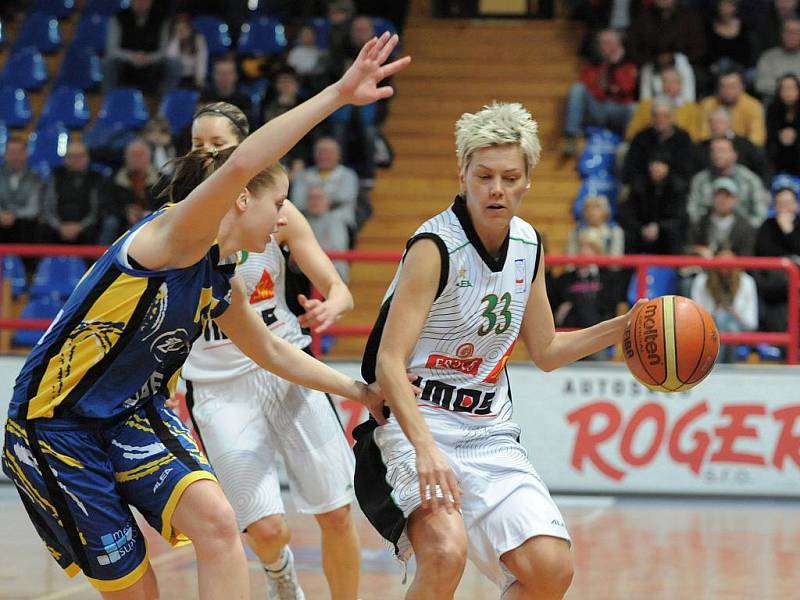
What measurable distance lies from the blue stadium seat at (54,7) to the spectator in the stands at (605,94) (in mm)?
6300

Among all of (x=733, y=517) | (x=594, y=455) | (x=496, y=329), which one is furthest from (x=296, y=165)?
(x=496, y=329)

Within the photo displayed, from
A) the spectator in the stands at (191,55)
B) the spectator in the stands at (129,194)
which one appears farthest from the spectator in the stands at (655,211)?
the spectator in the stands at (191,55)

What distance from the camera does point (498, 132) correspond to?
390cm

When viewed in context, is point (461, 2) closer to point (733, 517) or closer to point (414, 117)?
point (414, 117)

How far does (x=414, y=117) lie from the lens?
14.1m

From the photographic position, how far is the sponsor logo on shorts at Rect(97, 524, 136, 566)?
3.72 m

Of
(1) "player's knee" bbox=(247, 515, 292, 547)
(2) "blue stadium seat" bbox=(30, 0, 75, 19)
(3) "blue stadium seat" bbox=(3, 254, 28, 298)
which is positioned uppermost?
(2) "blue stadium seat" bbox=(30, 0, 75, 19)

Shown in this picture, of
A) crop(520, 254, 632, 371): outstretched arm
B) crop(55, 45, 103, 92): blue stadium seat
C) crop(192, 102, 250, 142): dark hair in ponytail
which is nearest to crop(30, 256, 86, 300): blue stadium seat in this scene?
crop(55, 45, 103, 92): blue stadium seat

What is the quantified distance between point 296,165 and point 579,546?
17.4 ft

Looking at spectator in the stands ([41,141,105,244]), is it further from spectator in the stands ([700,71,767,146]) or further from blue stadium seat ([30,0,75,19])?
spectator in the stands ([700,71,767,146])

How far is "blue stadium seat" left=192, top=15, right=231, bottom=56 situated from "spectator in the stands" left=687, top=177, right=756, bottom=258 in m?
6.13

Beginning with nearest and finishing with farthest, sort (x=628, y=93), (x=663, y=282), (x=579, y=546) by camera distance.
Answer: (x=579, y=546)
(x=663, y=282)
(x=628, y=93)

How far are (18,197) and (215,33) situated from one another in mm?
3470

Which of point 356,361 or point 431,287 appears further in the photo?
point 356,361
